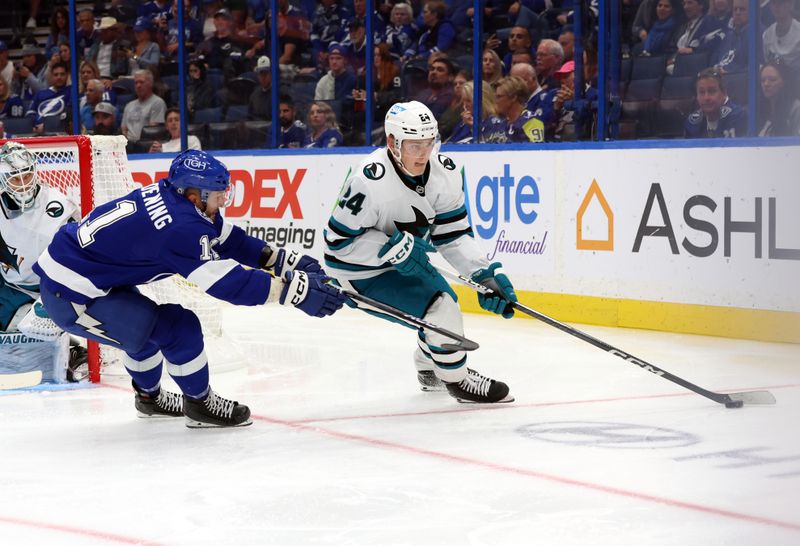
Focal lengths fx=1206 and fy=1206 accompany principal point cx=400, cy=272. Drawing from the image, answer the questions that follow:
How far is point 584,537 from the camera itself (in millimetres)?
2641

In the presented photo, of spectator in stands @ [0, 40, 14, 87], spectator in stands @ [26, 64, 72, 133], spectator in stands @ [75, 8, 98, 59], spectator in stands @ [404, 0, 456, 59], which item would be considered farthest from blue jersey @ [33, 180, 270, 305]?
spectator in stands @ [0, 40, 14, 87]

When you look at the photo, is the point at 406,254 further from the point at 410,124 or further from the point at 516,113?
the point at 516,113

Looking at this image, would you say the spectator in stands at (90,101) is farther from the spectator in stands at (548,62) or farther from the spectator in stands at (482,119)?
the spectator in stands at (548,62)

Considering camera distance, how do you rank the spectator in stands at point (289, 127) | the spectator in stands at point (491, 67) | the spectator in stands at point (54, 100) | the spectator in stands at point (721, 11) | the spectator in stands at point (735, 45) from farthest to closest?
the spectator in stands at point (54, 100), the spectator in stands at point (289, 127), the spectator in stands at point (491, 67), the spectator in stands at point (721, 11), the spectator in stands at point (735, 45)

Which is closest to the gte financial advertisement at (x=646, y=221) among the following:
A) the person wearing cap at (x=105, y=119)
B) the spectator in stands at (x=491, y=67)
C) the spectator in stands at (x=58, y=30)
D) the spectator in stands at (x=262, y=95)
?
the spectator in stands at (x=491, y=67)

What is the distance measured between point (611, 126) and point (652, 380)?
2132mm

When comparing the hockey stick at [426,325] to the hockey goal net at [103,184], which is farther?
the hockey goal net at [103,184]

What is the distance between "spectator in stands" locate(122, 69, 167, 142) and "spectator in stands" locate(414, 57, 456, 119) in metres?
2.59

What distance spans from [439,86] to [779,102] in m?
2.36

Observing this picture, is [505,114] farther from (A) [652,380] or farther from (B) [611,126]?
(A) [652,380]

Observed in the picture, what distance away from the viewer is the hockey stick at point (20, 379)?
4879 millimetres

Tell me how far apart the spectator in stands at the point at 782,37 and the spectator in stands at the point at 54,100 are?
623 cm

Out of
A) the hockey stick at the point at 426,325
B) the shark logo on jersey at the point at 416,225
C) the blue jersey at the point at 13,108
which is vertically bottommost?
the hockey stick at the point at 426,325

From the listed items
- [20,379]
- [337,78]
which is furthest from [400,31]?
[20,379]
